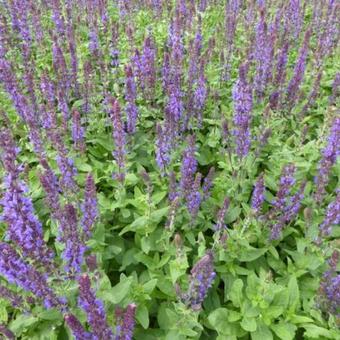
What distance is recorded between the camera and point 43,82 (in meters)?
5.29

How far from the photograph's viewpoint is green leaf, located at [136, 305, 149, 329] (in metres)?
3.87

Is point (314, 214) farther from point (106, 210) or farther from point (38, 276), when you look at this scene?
point (38, 276)

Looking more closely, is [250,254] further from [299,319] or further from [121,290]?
[121,290]

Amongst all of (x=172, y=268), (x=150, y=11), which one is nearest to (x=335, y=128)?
(x=172, y=268)

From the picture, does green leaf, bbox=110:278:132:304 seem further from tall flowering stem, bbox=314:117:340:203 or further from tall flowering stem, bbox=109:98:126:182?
tall flowering stem, bbox=314:117:340:203

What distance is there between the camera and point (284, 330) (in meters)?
3.92

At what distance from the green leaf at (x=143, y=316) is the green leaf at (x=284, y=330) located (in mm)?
1217

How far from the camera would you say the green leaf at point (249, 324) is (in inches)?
151

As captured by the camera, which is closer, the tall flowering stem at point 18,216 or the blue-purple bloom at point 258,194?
the tall flowering stem at point 18,216

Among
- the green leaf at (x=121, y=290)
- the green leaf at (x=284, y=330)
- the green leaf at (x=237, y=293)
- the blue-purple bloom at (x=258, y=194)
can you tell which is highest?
the blue-purple bloom at (x=258, y=194)

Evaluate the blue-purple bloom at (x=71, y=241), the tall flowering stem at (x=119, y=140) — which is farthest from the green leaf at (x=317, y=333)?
the tall flowering stem at (x=119, y=140)

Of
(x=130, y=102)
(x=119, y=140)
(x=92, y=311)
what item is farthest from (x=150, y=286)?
(x=130, y=102)

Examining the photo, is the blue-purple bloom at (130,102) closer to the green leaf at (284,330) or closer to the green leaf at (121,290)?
the green leaf at (121,290)

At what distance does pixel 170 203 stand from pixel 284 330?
1.74 metres
